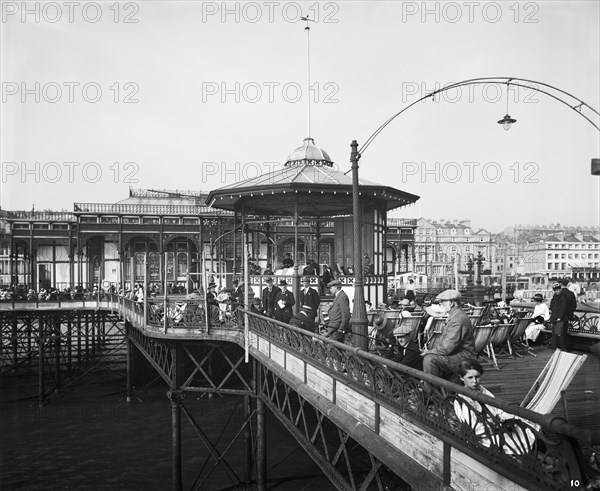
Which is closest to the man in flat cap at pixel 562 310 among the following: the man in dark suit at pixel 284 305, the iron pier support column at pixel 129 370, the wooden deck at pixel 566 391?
the wooden deck at pixel 566 391

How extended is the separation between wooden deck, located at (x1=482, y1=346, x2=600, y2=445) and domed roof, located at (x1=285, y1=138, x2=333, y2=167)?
11938 mm

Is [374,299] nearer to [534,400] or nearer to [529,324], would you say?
[529,324]

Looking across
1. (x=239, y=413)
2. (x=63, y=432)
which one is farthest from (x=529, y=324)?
(x=63, y=432)

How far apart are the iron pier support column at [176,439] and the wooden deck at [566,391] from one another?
29.5ft

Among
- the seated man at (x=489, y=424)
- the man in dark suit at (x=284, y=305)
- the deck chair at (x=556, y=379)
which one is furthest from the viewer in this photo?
the man in dark suit at (x=284, y=305)

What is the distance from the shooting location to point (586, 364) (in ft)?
42.1

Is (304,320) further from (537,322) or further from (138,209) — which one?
(138,209)

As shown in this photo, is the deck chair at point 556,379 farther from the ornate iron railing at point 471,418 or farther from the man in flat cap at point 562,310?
the man in flat cap at point 562,310

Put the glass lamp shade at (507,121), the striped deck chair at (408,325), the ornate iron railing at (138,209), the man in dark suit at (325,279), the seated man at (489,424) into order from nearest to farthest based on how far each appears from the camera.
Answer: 1. the seated man at (489,424)
2. the glass lamp shade at (507,121)
3. the striped deck chair at (408,325)
4. the man in dark suit at (325,279)
5. the ornate iron railing at (138,209)

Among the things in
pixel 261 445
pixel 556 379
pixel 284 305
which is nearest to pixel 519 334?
pixel 284 305

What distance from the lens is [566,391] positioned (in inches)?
356

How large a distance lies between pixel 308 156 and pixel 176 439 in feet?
38.8

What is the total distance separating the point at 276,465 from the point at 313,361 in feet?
36.3

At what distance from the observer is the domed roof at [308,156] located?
22.1 metres
